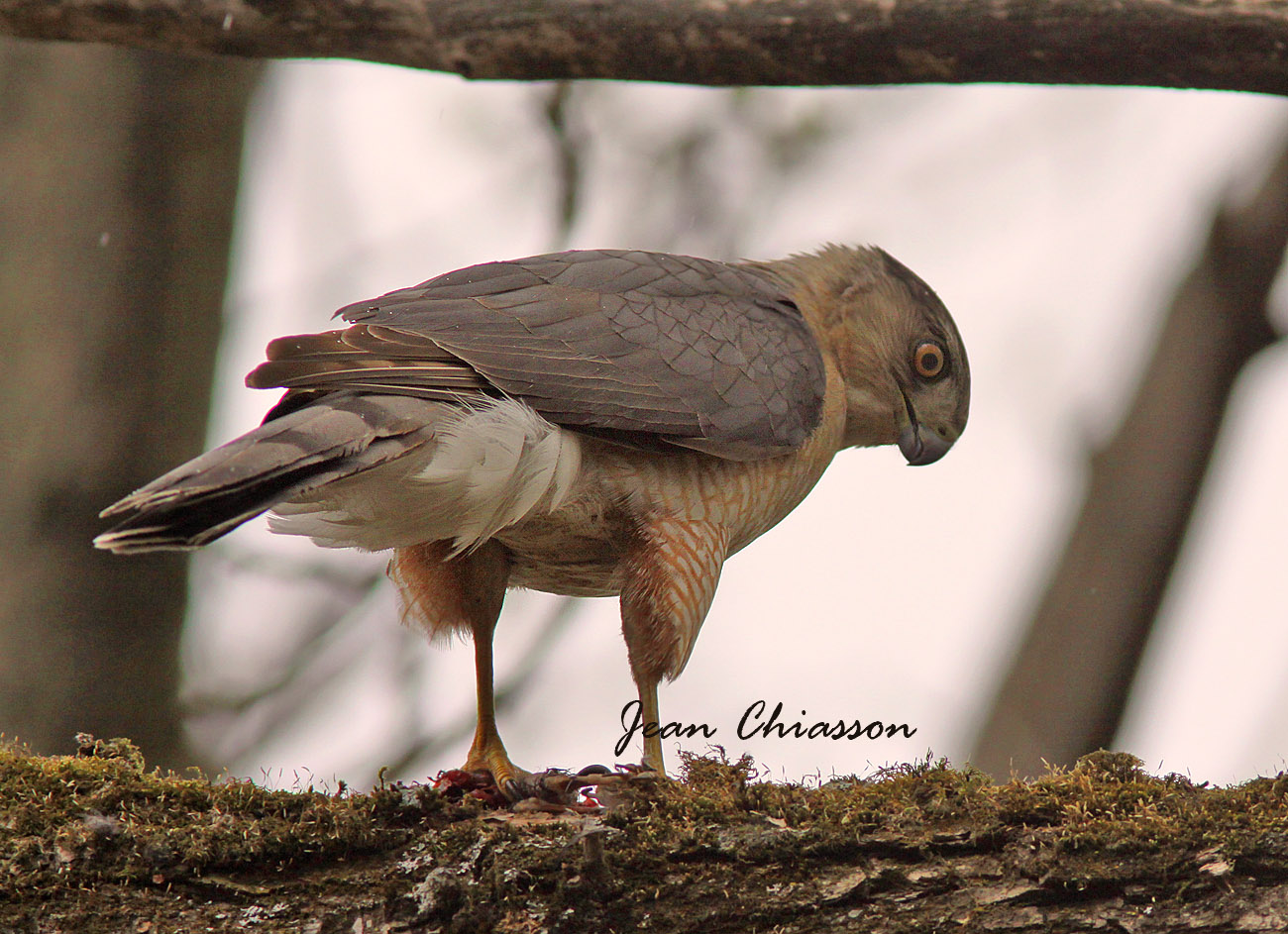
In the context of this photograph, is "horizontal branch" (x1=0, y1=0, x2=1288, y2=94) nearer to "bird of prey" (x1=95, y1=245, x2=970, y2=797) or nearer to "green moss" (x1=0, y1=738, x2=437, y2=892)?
"bird of prey" (x1=95, y1=245, x2=970, y2=797)

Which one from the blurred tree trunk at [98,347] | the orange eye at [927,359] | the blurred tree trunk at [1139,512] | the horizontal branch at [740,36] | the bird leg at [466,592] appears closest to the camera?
the horizontal branch at [740,36]

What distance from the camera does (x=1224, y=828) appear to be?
2984 millimetres

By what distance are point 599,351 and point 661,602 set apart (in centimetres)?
89

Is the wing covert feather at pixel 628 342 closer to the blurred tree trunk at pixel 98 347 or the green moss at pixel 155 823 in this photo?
the green moss at pixel 155 823

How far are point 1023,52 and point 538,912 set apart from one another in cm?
305

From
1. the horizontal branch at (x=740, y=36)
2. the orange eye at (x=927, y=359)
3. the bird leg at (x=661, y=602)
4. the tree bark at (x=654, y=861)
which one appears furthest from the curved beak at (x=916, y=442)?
the tree bark at (x=654, y=861)

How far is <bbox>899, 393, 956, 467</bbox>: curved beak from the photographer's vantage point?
18.1 ft

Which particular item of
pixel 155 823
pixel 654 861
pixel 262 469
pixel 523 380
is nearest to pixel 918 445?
pixel 523 380

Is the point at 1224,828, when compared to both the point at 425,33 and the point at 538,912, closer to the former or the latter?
the point at 538,912

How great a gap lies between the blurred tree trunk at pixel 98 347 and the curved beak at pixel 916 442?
155 inches

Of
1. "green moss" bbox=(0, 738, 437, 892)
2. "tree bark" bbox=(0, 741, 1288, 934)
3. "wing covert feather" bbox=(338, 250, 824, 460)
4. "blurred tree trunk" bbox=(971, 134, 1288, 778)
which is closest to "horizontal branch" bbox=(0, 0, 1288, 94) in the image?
"wing covert feather" bbox=(338, 250, 824, 460)

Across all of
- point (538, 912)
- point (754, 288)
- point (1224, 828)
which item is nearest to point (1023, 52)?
point (754, 288)

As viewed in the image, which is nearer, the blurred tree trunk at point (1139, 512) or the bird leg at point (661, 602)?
the bird leg at point (661, 602)

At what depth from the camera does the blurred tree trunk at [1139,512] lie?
7.57m
